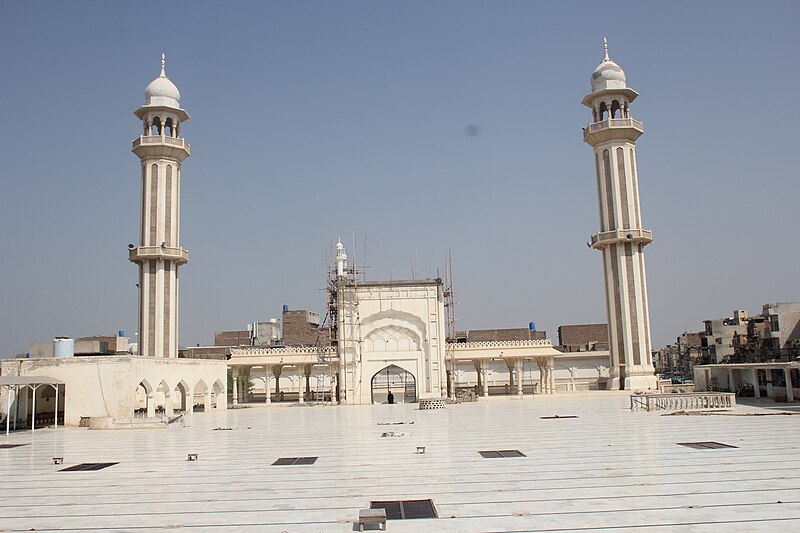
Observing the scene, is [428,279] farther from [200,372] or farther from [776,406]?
[776,406]

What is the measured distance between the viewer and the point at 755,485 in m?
9.25

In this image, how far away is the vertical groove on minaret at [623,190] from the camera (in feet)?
119

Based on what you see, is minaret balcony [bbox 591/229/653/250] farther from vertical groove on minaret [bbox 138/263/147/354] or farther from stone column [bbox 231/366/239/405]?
vertical groove on minaret [bbox 138/263/147/354]

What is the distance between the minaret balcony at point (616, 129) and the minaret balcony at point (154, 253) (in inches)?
892

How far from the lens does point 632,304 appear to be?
36.0 meters

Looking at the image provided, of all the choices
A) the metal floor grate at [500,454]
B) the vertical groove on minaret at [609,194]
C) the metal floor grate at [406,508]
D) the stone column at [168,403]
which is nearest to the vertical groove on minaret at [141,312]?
the stone column at [168,403]

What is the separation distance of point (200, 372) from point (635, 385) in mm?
21182

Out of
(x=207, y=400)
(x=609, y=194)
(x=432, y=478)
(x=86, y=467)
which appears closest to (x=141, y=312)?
(x=207, y=400)

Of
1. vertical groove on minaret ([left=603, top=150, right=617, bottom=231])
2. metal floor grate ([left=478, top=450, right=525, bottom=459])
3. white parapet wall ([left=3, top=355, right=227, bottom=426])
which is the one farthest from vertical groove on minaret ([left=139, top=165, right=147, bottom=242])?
metal floor grate ([left=478, top=450, right=525, bottom=459])

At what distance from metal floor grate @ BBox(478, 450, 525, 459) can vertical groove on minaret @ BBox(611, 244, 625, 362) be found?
24268 mm

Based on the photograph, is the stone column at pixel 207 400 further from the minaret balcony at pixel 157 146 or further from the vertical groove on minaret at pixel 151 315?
the minaret balcony at pixel 157 146

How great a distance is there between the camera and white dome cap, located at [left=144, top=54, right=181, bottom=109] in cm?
3606

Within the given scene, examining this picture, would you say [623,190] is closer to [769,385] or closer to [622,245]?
[622,245]

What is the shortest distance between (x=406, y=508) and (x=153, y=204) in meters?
30.0
